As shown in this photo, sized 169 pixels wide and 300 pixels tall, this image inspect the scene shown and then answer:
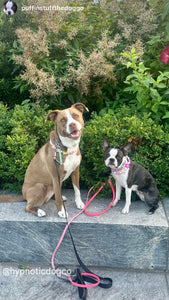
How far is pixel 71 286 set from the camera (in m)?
3.32

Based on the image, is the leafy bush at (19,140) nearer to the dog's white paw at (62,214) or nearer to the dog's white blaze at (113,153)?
the dog's white paw at (62,214)

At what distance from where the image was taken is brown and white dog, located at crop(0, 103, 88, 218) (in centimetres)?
303

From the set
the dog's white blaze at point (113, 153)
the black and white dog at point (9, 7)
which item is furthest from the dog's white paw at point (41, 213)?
the black and white dog at point (9, 7)

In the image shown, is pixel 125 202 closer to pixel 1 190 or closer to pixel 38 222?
pixel 38 222

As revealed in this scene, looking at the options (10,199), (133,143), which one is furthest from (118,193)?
(10,199)

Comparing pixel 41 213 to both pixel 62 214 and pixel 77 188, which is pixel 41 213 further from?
pixel 77 188

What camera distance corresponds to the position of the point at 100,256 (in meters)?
3.52

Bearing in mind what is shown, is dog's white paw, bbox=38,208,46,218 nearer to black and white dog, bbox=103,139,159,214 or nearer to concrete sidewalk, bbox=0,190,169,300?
concrete sidewalk, bbox=0,190,169,300

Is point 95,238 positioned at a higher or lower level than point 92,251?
higher

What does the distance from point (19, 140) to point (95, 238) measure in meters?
1.40

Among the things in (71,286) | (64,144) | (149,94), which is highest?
(149,94)

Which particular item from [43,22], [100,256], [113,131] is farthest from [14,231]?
[43,22]

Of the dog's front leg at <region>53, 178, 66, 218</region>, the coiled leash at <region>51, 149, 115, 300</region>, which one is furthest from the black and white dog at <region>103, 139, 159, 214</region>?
the dog's front leg at <region>53, 178, 66, 218</region>

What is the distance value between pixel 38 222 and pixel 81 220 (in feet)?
1.50
